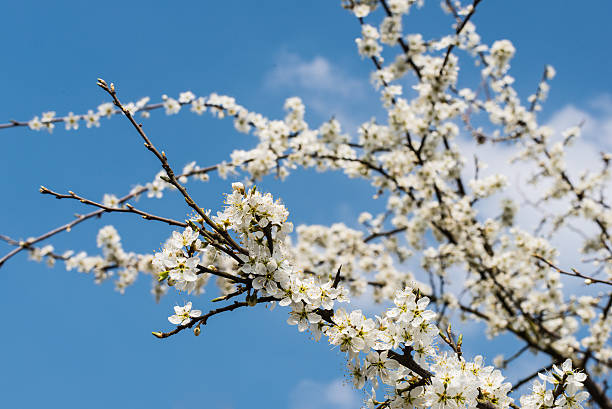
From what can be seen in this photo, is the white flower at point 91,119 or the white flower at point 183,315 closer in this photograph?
the white flower at point 183,315

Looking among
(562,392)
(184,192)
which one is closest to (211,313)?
(184,192)

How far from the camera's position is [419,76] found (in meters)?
7.86

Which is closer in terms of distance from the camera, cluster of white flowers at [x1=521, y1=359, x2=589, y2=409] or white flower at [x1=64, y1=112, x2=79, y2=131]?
cluster of white flowers at [x1=521, y1=359, x2=589, y2=409]

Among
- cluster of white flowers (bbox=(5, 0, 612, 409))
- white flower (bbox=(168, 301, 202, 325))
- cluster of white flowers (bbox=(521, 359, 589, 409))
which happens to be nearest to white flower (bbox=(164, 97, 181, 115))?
cluster of white flowers (bbox=(5, 0, 612, 409))

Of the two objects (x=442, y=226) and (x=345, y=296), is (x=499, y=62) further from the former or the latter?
(x=345, y=296)

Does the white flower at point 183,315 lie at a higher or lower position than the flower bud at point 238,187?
lower

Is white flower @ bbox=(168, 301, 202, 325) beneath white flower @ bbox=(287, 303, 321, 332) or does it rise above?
above

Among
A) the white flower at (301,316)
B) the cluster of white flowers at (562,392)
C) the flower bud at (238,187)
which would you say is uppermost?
the flower bud at (238,187)

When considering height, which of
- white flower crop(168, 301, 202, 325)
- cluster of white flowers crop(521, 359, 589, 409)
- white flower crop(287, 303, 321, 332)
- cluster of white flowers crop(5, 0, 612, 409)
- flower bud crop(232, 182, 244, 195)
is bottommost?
cluster of white flowers crop(521, 359, 589, 409)

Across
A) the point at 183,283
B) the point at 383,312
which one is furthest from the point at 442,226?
the point at 183,283

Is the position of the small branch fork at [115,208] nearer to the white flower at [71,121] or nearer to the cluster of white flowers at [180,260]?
the cluster of white flowers at [180,260]

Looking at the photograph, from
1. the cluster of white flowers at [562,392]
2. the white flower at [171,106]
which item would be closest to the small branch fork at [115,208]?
the cluster of white flowers at [562,392]

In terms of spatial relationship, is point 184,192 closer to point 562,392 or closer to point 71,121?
point 562,392

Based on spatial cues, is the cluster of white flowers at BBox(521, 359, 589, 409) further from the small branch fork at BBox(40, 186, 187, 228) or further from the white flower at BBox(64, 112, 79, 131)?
the white flower at BBox(64, 112, 79, 131)
